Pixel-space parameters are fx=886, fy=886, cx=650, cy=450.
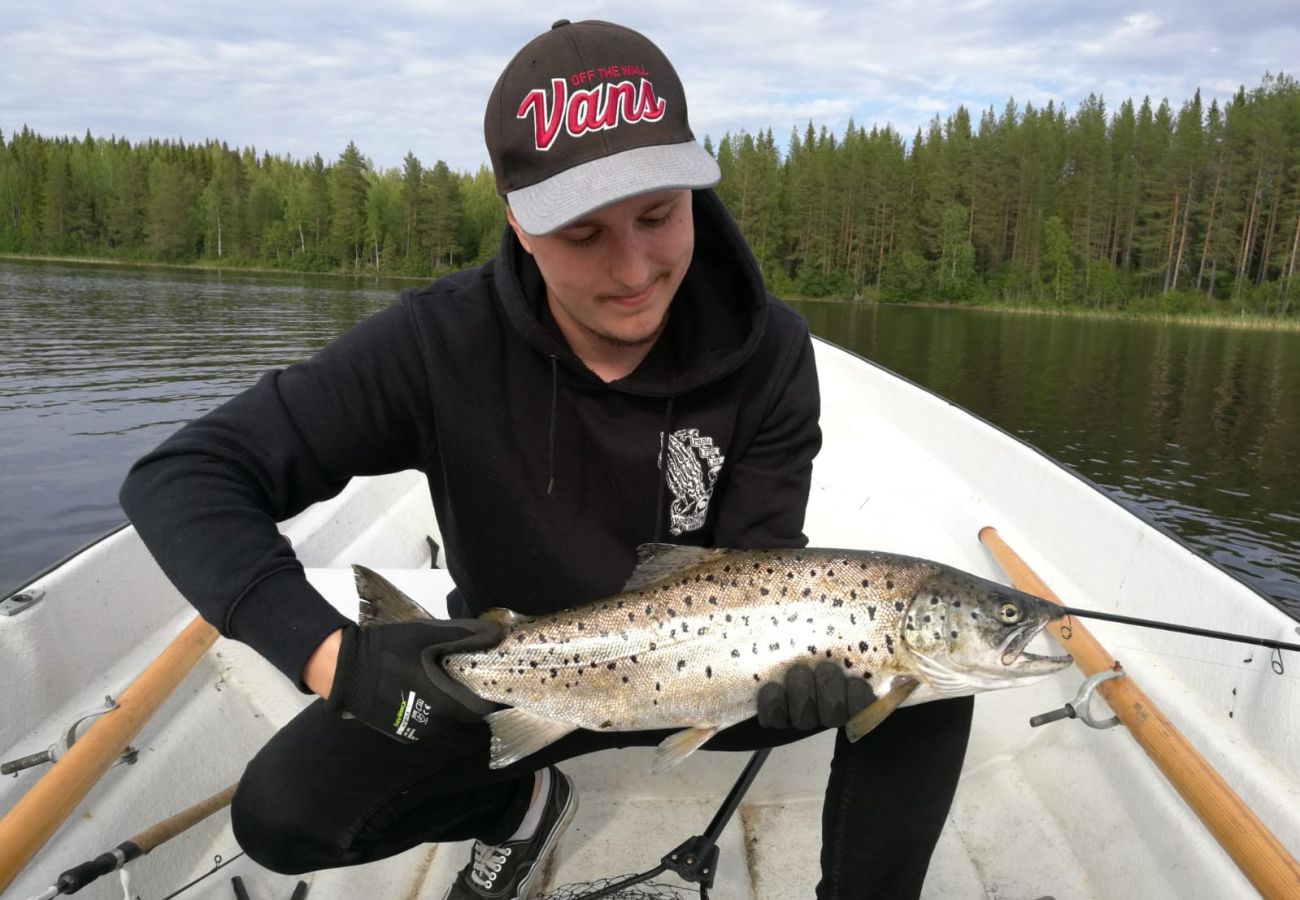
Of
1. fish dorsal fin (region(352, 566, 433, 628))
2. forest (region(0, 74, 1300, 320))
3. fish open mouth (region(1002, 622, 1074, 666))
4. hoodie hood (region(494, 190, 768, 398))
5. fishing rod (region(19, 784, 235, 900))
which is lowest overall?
fishing rod (region(19, 784, 235, 900))

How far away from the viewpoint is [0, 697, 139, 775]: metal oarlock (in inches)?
98.6

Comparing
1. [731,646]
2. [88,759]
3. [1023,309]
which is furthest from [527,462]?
[1023,309]

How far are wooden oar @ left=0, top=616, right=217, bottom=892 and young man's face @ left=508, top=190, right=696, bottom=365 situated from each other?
1802 mm

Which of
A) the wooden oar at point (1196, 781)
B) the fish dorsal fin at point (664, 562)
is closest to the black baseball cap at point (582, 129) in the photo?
the fish dorsal fin at point (664, 562)

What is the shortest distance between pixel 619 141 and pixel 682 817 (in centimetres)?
262

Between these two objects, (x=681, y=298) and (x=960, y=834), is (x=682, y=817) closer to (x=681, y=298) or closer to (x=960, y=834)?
(x=960, y=834)

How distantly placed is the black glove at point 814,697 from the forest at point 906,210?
219 ft

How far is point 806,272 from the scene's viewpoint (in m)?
86.4

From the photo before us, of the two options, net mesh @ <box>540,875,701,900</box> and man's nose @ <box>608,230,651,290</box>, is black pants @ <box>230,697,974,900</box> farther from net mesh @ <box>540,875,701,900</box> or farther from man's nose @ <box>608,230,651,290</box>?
man's nose @ <box>608,230,651,290</box>

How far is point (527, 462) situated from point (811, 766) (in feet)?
6.16

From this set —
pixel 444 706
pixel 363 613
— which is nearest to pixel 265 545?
pixel 363 613

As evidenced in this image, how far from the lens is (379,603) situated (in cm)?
227

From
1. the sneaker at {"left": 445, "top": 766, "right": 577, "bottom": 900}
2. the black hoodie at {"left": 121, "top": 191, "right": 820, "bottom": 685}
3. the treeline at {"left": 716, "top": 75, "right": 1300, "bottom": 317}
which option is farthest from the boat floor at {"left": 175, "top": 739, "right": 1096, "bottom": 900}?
the treeline at {"left": 716, "top": 75, "right": 1300, "bottom": 317}

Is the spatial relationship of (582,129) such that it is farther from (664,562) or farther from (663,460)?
(664,562)
